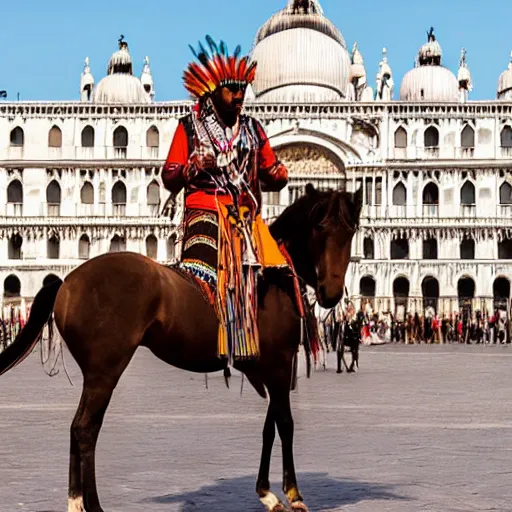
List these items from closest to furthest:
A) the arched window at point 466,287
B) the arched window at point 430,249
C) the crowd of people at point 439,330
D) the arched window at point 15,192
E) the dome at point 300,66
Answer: the crowd of people at point 439,330, the arched window at point 466,287, the arched window at point 430,249, the arched window at point 15,192, the dome at point 300,66

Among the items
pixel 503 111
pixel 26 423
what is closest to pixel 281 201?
pixel 503 111

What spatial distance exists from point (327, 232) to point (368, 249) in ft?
176

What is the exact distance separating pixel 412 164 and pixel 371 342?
1665cm

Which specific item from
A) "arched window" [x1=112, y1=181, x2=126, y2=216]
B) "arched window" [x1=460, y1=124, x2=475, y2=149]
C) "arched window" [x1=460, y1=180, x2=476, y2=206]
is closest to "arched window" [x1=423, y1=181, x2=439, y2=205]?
"arched window" [x1=460, y1=180, x2=476, y2=206]

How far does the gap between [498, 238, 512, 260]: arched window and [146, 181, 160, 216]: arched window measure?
1858 centimetres

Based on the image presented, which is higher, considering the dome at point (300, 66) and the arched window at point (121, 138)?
the dome at point (300, 66)

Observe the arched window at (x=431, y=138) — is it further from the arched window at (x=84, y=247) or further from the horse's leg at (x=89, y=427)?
the horse's leg at (x=89, y=427)

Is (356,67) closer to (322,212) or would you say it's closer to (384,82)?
(384,82)

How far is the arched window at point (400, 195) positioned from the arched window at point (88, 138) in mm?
16724

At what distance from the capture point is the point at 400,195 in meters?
60.6

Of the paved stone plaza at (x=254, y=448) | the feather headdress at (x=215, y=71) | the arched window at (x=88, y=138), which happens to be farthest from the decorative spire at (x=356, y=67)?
the feather headdress at (x=215, y=71)

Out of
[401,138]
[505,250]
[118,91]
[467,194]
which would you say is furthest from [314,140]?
[118,91]

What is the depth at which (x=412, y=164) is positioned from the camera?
60031 millimetres

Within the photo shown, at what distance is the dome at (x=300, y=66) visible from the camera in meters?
63.5
